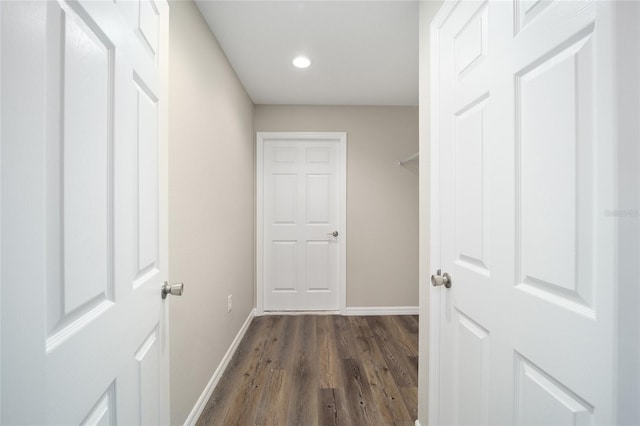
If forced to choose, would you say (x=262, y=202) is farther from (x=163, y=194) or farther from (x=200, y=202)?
(x=163, y=194)

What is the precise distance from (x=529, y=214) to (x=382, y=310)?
8.45 feet

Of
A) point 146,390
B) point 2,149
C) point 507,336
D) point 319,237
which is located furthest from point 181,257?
point 319,237

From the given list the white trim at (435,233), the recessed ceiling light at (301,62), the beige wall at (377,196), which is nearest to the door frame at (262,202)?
the beige wall at (377,196)

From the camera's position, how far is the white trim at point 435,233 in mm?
1203

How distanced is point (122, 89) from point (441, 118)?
1121mm

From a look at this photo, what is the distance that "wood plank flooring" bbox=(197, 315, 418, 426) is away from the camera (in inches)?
60.9

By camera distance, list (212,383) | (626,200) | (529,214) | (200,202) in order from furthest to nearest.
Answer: (212,383)
(200,202)
(529,214)
(626,200)

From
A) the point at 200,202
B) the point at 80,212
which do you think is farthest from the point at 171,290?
the point at 200,202

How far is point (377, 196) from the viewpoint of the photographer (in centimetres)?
304

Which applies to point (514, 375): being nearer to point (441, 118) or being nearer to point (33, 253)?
point (441, 118)

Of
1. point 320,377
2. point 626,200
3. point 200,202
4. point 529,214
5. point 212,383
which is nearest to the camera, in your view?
point 626,200

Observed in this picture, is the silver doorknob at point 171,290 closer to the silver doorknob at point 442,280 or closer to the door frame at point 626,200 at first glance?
the silver doorknob at point 442,280

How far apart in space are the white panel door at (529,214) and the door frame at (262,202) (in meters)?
1.92

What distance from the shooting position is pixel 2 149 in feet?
1.14
